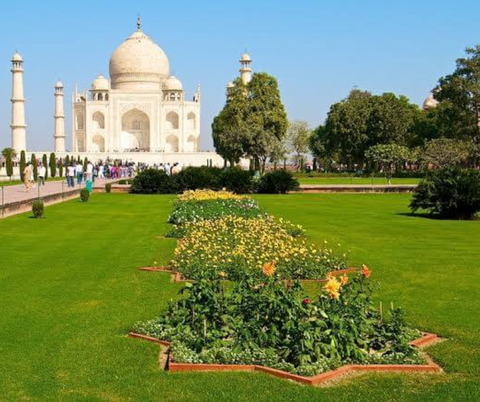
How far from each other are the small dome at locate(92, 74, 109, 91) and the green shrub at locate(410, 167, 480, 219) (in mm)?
54515

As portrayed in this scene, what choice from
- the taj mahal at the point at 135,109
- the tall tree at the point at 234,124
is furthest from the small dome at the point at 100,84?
the tall tree at the point at 234,124

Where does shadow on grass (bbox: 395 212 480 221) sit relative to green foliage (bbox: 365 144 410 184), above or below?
below

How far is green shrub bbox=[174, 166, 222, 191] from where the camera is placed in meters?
26.4

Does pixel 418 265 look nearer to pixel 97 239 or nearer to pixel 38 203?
pixel 97 239

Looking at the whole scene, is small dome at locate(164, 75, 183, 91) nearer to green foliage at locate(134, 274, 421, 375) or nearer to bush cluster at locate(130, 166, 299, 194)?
bush cluster at locate(130, 166, 299, 194)

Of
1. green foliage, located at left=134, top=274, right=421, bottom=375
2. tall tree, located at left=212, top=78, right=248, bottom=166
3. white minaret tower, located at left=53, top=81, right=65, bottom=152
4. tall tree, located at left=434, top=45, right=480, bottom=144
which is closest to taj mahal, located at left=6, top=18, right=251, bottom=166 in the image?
white minaret tower, located at left=53, top=81, right=65, bottom=152

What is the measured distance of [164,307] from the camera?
21.0 feet

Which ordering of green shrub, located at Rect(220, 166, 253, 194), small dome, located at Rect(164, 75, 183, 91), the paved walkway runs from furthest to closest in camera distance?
small dome, located at Rect(164, 75, 183, 91), green shrub, located at Rect(220, 166, 253, 194), the paved walkway

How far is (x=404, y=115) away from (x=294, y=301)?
45.0 m

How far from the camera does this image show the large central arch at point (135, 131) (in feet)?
228

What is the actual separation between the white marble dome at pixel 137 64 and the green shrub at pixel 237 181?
43.1m

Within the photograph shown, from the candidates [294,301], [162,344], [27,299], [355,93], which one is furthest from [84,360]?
[355,93]

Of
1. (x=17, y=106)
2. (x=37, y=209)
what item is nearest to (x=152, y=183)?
(x=37, y=209)

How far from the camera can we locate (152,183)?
88.0 ft
